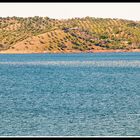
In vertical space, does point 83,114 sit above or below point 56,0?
below

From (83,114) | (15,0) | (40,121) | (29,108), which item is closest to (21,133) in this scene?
(40,121)

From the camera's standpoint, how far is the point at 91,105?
56.3 meters

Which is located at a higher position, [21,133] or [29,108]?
[21,133]

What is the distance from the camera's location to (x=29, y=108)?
5394 cm

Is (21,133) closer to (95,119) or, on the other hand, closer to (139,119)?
(95,119)

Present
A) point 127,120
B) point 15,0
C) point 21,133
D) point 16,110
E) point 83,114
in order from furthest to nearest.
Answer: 1. point 16,110
2. point 83,114
3. point 127,120
4. point 21,133
5. point 15,0

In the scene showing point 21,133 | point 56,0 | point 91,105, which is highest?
point 56,0

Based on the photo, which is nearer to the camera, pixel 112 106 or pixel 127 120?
pixel 127 120

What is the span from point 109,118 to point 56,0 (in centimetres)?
3698

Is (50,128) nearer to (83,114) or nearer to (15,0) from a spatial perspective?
(83,114)

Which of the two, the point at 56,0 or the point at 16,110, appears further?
the point at 16,110

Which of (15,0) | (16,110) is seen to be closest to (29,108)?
(16,110)

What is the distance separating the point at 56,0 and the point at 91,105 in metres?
49.4

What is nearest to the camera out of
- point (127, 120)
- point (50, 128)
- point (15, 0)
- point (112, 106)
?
point (15, 0)
